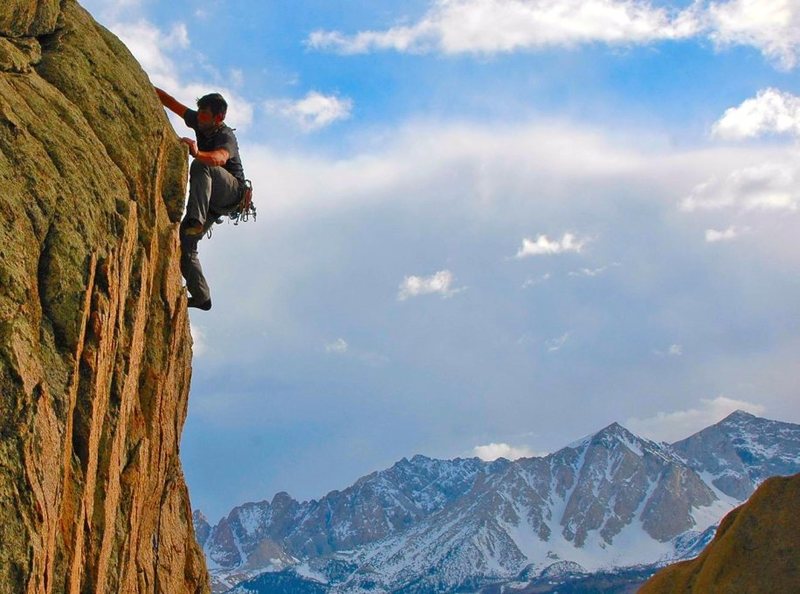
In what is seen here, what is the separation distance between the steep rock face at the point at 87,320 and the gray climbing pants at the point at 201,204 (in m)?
0.69

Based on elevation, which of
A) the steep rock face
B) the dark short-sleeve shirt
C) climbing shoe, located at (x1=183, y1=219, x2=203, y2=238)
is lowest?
the steep rock face

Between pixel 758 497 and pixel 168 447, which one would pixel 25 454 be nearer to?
pixel 168 447

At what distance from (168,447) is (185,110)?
6268 mm

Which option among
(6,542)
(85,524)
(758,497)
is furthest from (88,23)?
(758,497)

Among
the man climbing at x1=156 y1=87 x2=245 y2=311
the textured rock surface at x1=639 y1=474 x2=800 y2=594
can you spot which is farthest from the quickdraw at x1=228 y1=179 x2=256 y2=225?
the textured rock surface at x1=639 y1=474 x2=800 y2=594

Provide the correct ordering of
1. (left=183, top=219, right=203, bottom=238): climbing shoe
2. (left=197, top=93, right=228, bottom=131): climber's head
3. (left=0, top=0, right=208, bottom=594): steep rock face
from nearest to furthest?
(left=0, top=0, right=208, bottom=594): steep rock face < (left=183, top=219, right=203, bottom=238): climbing shoe < (left=197, top=93, right=228, bottom=131): climber's head

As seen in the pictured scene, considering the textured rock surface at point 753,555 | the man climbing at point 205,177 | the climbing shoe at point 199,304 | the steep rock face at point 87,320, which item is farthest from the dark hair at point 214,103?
the textured rock surface at point 753,555

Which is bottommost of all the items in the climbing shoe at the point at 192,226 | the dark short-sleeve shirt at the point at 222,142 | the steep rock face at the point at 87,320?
the steep rock face at the point at 87,320

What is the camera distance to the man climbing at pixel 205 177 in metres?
17.5

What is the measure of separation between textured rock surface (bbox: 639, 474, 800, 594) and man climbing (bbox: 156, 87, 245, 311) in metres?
85.2

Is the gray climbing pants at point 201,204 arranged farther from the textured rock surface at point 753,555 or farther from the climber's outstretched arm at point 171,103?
the textured rock surface at point 753,555

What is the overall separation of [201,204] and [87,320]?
4.87m

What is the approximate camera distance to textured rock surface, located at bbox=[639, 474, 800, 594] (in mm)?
93688

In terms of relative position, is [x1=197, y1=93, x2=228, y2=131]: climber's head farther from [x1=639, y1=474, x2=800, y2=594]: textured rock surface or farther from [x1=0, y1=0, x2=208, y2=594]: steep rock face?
[x1=639, y1=474, x2=800, y2=594]: textured rock surface
